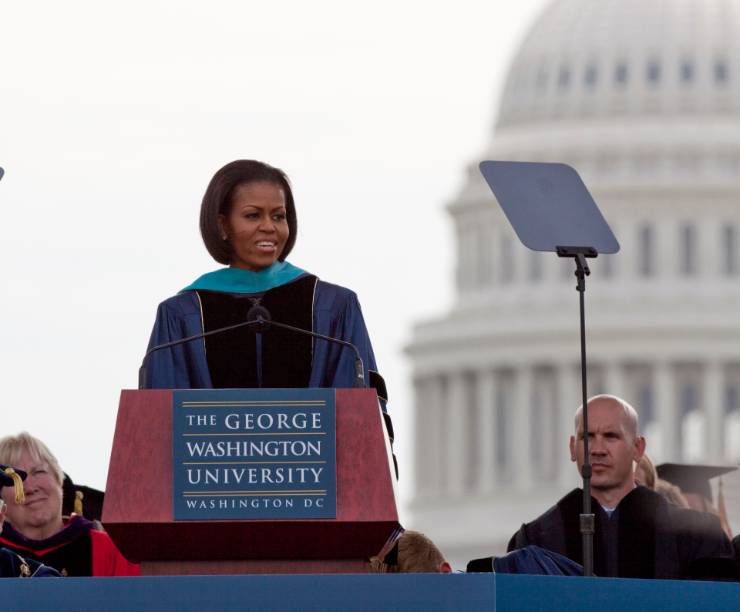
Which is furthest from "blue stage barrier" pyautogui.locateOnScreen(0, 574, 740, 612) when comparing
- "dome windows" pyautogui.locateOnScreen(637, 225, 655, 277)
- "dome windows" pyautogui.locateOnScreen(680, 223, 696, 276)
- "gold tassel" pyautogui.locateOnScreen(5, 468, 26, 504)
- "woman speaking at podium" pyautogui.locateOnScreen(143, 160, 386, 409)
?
"dome windows" pyautogui.locateOnScreen(680, 223, 696, 276)

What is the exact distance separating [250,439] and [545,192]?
313cm

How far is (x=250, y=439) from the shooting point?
13.4 meters

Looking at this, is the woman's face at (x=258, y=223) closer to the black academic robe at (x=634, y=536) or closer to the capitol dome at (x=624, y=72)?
the black academic robe at (x=634, y=536)

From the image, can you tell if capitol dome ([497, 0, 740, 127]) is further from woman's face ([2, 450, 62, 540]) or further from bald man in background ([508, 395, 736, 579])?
woman's face ([2, 450, 62, 540])

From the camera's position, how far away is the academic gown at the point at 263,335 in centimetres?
1555

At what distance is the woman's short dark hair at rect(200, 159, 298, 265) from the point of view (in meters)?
15.8

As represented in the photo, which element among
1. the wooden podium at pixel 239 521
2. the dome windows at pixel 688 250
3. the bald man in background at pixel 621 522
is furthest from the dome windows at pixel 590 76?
the wooden podium at pixel 239 521

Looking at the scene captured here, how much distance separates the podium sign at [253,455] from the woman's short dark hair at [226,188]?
2320 mm

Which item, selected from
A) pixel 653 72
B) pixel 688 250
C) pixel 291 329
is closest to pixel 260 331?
pixel 291 329

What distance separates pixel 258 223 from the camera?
15.8m

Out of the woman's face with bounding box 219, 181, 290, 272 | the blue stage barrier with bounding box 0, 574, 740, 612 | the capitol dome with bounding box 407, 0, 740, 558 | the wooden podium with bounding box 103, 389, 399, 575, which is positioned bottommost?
the blue stage barrier with bounding box 0, 574, 740, 612

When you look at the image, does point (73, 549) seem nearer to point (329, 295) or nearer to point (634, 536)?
point (329, 295)

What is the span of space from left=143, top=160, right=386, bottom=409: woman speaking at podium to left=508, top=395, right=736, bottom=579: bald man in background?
1380mm

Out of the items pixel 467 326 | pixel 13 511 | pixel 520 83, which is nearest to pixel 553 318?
pixel 467 326
